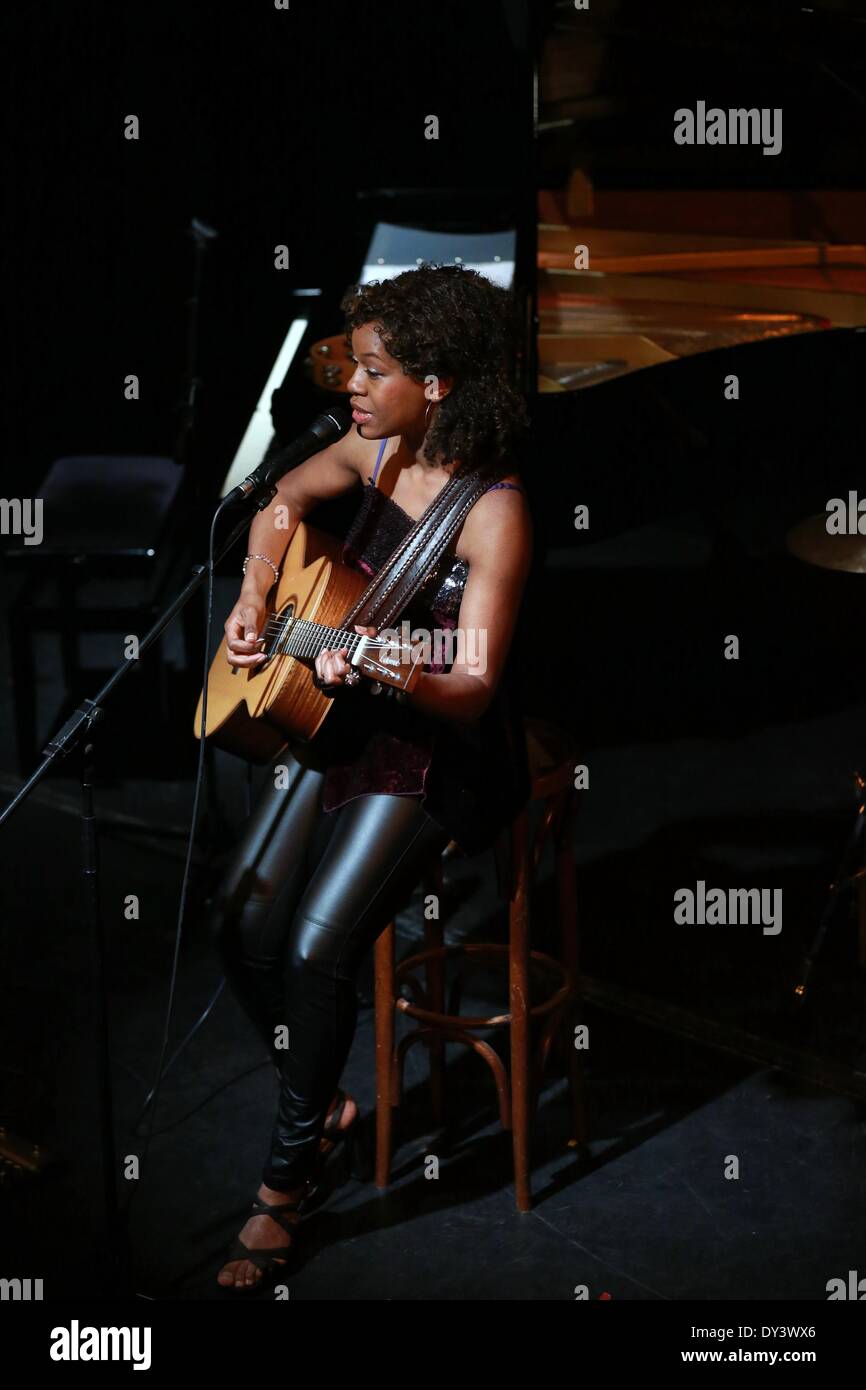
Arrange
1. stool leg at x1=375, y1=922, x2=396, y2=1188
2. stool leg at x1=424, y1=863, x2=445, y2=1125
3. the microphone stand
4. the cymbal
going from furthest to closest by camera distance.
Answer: the cymbal, stool leg at x1=424, y1=863, x2=445, y2=1125, stool leg at x1=375, y1=922, x2=396, y2=1188, the microphone stand

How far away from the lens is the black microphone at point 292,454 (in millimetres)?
2742

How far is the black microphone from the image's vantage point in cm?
274

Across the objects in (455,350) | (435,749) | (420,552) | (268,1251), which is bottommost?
(268,1251)

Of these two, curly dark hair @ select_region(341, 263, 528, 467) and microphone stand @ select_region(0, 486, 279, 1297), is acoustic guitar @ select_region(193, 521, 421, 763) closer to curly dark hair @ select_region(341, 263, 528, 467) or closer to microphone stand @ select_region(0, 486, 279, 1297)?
microphone stand @ select_region(0, 486, 279, 1297)

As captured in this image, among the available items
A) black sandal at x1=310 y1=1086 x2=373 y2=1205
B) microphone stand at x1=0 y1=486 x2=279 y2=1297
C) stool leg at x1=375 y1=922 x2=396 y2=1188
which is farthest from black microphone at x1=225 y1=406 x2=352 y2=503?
black sandal at x1=310 y1=1086 x2=373 y2=1205

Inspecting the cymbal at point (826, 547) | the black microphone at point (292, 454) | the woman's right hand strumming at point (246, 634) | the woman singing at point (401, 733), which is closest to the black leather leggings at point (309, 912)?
the woman singing at point (401, 733)

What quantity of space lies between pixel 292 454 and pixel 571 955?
3.74 ft

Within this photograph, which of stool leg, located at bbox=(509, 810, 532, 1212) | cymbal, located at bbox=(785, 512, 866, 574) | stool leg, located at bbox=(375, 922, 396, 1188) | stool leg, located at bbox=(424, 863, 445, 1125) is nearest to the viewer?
stool leg, located at bbox=(509, 810, 532, 1212)

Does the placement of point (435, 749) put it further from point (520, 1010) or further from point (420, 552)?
point (520, 1010)

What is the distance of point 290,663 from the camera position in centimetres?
296

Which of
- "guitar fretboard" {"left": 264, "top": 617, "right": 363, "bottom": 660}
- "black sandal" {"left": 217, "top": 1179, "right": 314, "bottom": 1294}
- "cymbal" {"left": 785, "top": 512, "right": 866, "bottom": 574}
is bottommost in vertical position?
"black sandal" {"left": 217, "top": 1179, "right": 314, "bottom": 1294}

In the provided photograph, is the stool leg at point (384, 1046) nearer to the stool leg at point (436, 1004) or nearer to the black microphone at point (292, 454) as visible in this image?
the stool leg at point (436, 1004)

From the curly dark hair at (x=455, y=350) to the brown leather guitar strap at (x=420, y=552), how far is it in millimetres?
54

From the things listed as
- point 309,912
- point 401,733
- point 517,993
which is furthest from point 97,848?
point 517,993
